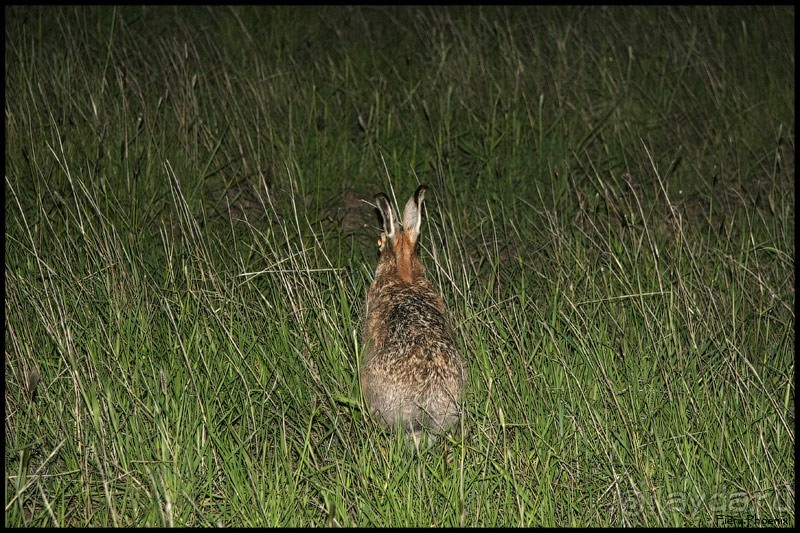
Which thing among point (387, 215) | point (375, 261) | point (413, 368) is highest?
point (375, 261)

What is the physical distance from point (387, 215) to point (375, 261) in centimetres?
81

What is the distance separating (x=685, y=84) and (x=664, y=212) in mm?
1669

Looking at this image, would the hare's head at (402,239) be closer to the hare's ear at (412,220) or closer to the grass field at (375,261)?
the hare's ear at (412,220)

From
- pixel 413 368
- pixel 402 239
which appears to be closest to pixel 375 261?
pixel 402 239

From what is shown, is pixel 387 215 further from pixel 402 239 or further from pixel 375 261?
pixel 375 261

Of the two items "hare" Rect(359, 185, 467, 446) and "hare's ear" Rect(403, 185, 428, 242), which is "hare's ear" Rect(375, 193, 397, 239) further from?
"hare" Rect(359, 185, 467, 446)

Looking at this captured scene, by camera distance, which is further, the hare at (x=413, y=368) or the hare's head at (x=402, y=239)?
the hare's head at (x=402, y=239)

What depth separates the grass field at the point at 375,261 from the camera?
3373mm

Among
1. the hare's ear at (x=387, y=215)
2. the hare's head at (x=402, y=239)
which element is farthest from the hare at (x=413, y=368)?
the hare's ear at (x=387, y=215)

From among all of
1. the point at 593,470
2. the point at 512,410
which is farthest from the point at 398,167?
the point at 593,470

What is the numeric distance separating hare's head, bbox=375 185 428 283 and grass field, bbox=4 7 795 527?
0.22 m

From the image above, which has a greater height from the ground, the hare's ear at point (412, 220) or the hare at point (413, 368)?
the hare's ear at point (412, 220)

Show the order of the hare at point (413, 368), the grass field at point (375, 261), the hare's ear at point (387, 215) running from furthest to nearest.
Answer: the hare's ear at point (387, 215) → the hare at point (413, 368) → the grass field at point (375, 261)

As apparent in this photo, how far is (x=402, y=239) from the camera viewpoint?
178 inches
